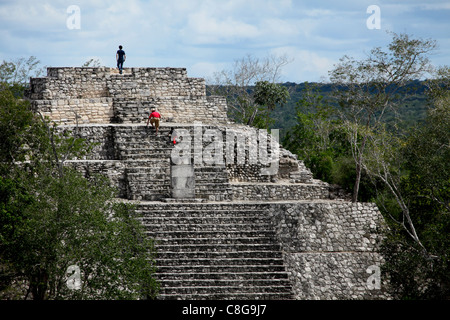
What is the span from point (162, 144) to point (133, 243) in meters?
5.50

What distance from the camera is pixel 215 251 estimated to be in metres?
15.6

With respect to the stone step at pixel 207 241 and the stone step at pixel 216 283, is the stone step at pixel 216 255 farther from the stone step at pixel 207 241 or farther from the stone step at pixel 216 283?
the stone step at pixel 216 283

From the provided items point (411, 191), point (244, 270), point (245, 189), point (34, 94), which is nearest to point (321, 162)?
point (245, 189)

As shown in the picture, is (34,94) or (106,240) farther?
(34,94)

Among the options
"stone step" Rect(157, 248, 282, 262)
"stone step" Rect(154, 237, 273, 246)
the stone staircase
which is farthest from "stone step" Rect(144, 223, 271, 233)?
"stone step" Rect(157, 248, 282, 262)

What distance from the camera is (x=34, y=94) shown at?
70.3ft

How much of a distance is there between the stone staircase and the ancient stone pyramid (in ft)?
0.08

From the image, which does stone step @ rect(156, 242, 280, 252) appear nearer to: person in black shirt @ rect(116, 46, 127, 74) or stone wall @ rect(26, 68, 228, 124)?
stone wall @ rect(26, 68, 228, 124)

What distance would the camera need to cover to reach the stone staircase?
14828 millimetres

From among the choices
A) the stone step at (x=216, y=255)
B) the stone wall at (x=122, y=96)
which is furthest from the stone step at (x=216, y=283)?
the stone wall at (x=122, y=96)

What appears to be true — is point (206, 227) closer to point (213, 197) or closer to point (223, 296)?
point (213, 197)

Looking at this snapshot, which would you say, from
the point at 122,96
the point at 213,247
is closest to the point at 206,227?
the point at 213,247
